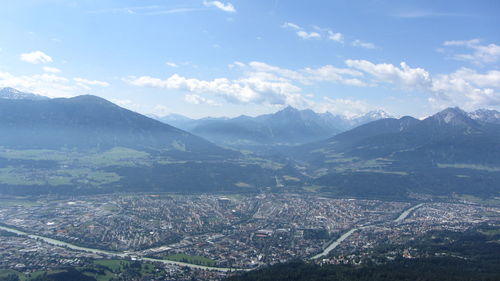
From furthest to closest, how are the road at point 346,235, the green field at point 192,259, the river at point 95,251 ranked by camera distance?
the road at point 346,235
the green field at point 192,259
the river at point 95,251

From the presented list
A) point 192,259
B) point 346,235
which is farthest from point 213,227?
point 346,235

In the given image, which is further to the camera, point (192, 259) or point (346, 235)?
point (346, 235)

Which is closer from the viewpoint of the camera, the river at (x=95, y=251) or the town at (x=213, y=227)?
the river at (x=95, y=251)

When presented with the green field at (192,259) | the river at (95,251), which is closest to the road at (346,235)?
the river at (95,251)

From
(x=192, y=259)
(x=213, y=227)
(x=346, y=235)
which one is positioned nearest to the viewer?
(x=192, y=259)

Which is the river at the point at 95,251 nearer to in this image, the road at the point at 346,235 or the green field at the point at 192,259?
the green field at the point at 192,259

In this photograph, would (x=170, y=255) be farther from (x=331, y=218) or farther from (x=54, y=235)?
(x=331, y=218)

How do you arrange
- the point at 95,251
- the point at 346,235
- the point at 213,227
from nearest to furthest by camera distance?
the point at 95,251
the point at 346,235
the point at 213,227

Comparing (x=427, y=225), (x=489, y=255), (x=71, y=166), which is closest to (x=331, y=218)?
(x=427, y=225)

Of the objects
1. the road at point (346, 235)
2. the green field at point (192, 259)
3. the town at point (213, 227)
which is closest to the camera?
the green field at point (192, 259)

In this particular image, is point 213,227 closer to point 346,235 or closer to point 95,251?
point 95,251

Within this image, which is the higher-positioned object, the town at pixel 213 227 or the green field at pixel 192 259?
the town at pixel 213 227
